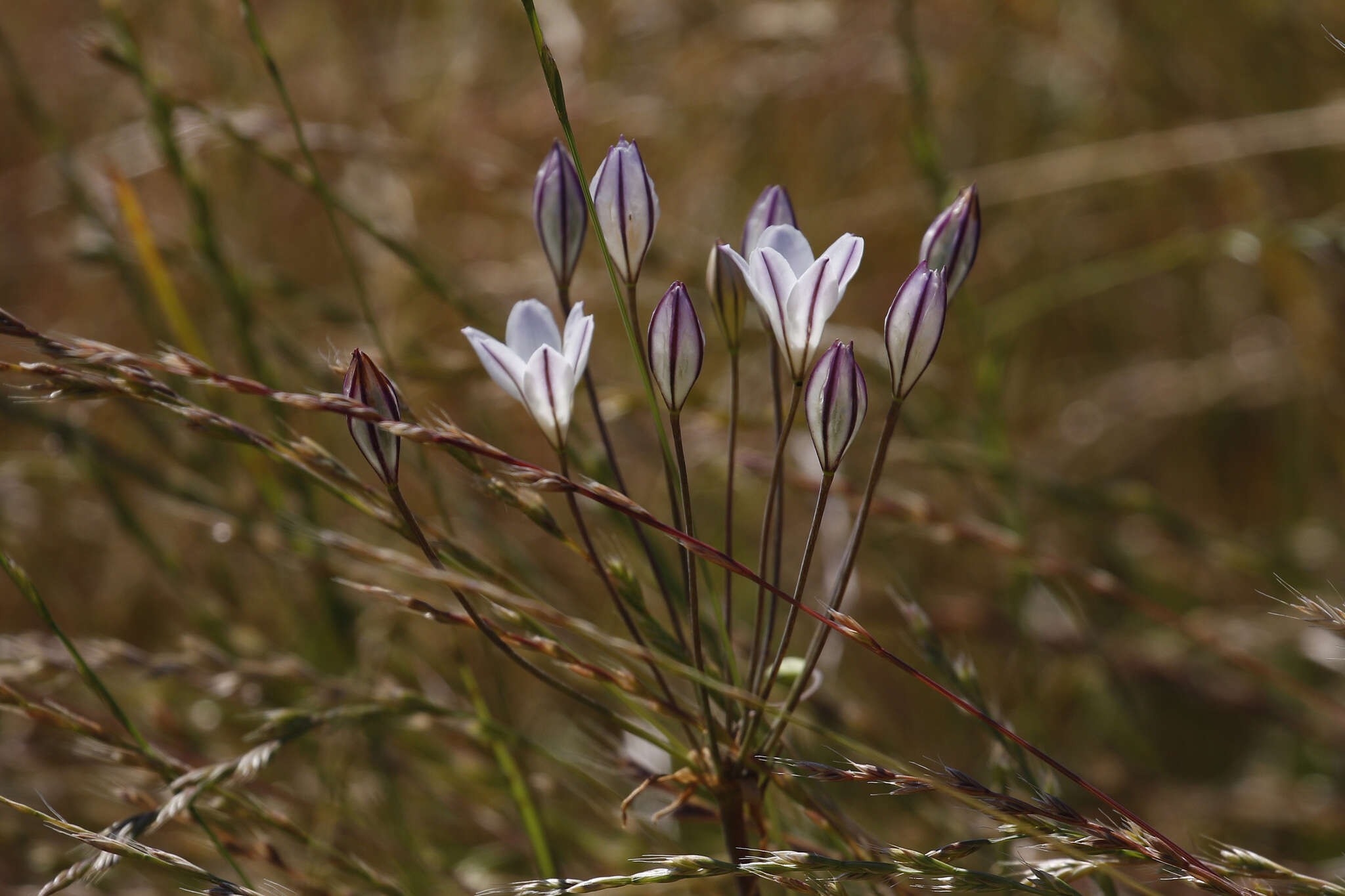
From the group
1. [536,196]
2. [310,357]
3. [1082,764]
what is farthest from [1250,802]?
[310,357]

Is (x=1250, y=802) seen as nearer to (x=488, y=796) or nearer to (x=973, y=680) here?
(x=973, y=680)

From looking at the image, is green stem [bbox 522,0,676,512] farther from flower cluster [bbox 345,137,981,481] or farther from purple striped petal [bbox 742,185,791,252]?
purple striped petal [bbox 742,185,791,252]

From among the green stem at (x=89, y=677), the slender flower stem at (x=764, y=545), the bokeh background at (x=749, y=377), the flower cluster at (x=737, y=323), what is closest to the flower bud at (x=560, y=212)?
the flower cluster at (x=737, y=323)

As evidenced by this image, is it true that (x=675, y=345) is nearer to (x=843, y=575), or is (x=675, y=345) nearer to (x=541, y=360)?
(x=541, y=360)

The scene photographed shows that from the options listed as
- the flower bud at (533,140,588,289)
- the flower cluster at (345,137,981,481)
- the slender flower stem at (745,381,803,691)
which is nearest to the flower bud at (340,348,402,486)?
the flower cluster at (345,137,981,481)

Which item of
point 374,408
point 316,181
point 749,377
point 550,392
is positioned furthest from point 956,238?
point 749,377
